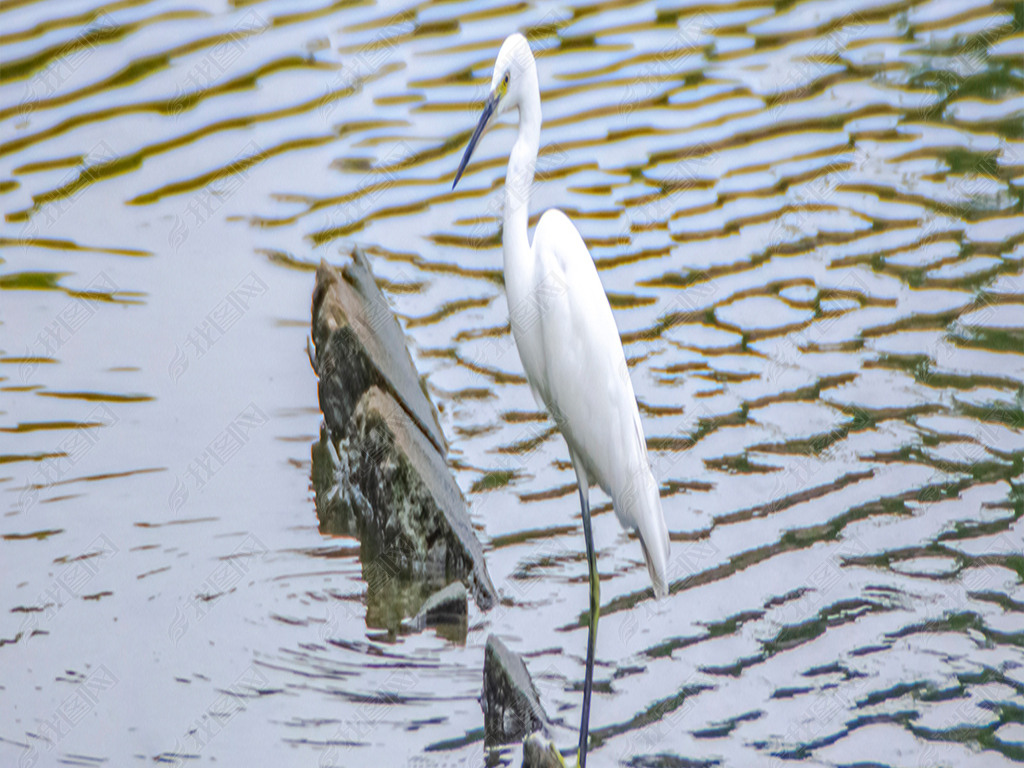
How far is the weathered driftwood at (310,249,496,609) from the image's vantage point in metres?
5.00

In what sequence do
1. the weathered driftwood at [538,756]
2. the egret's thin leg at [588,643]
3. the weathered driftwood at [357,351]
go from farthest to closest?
the weathered driftwood at [357,351]
the egret's thin leg at [588,643]
the weathered driftwood at [538,756]

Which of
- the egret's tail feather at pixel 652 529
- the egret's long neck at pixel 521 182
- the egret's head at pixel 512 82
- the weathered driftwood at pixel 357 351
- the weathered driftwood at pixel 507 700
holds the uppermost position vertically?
the egret's head at pixel 512 82

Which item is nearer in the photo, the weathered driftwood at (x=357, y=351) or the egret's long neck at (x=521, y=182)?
the egret's long neck at (x=521, y=182)

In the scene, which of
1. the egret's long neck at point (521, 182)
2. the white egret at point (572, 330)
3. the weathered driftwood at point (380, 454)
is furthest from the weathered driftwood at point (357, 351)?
the egret's long neck at point (521, 182)

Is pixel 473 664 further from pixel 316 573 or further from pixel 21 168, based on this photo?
pixel 21 168

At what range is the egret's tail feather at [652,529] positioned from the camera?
4277mm

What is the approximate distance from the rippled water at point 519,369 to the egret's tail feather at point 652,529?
0.46 metres

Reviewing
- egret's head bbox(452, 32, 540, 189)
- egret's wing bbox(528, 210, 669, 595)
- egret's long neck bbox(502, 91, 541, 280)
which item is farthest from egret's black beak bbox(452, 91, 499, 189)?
egret's wing bbox(528, 210, 669, 595)

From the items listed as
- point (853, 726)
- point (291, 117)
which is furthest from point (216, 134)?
point (853, 726)

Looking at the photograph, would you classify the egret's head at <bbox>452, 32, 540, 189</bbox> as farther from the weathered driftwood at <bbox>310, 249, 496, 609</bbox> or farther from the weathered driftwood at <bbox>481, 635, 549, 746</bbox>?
the weathered driftwood at <bbox>481, 635, 549, 746</bbox>

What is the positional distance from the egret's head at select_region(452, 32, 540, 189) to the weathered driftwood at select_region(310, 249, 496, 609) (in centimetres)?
139

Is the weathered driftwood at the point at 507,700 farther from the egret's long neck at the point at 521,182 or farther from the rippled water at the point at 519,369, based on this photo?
the egret's long neck at the point at 521,182

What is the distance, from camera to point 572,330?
434cm

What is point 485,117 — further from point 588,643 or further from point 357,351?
point 588,643
